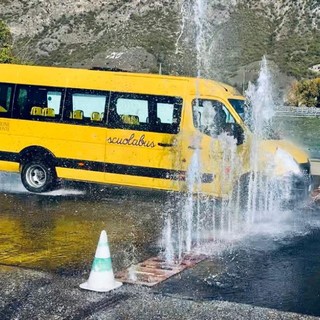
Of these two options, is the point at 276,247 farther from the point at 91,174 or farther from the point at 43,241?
the point at 91,174

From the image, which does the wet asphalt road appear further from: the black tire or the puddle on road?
the black tire

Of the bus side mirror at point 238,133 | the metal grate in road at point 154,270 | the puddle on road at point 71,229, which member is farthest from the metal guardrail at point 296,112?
the metal grate in road at point 154,270

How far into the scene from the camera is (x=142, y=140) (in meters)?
13.3

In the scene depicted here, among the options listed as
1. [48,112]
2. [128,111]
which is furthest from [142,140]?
[48,112]

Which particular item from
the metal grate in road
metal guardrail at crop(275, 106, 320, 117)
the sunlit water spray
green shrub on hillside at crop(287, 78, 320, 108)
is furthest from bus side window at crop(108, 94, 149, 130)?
green shrub on hillside at crop(287, 78, 320, 108)

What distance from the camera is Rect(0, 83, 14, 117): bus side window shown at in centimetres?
1436

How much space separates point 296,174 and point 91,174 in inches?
160

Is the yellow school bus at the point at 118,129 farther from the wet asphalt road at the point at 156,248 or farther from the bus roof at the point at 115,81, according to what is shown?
the wet asphalt road at the point at 156,248

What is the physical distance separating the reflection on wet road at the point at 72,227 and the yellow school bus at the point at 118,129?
1.91 ft

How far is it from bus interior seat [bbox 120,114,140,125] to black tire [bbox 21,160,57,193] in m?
1.87

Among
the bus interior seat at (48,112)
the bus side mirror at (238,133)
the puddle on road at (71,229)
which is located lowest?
the puddle on road at (71,229)

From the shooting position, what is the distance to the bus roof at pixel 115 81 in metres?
13.2

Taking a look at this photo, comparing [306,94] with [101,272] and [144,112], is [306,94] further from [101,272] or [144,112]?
[101,272]

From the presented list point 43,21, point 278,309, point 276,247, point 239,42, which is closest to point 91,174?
point 276,247
